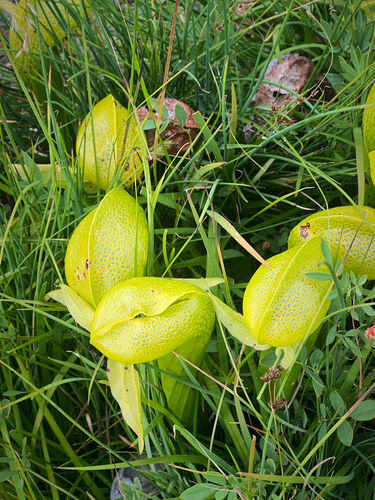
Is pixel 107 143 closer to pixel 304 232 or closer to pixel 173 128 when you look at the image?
pixel 173 128

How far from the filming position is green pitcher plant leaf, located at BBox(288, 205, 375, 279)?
59cm

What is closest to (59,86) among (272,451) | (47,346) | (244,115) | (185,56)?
(185,56)

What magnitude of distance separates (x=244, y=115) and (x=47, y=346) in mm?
485

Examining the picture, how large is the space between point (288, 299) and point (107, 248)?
0.20 meters

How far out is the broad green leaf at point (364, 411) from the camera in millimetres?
567

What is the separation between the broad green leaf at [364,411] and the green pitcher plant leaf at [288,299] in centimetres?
11

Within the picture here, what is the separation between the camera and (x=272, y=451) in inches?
24.2

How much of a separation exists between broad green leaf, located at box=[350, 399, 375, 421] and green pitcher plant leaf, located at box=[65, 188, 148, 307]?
0.28 m

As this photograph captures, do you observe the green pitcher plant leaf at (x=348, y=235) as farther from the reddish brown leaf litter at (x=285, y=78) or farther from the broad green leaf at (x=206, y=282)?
the reddish brown leaf litter at (x=285, y=78)

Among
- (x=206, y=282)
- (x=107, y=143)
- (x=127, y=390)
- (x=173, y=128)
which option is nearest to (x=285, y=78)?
(x=173, y=128)

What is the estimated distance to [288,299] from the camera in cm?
53

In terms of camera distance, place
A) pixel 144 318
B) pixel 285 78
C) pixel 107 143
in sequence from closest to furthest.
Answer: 1. pixel 144 318
2. pixel 107 143
3. pixel 285 78

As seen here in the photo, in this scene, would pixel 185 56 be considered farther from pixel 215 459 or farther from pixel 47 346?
pixel 215 459

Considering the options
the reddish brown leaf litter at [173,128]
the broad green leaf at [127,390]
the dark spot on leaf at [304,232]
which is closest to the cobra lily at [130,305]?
the broad green leaf at [127,390]
